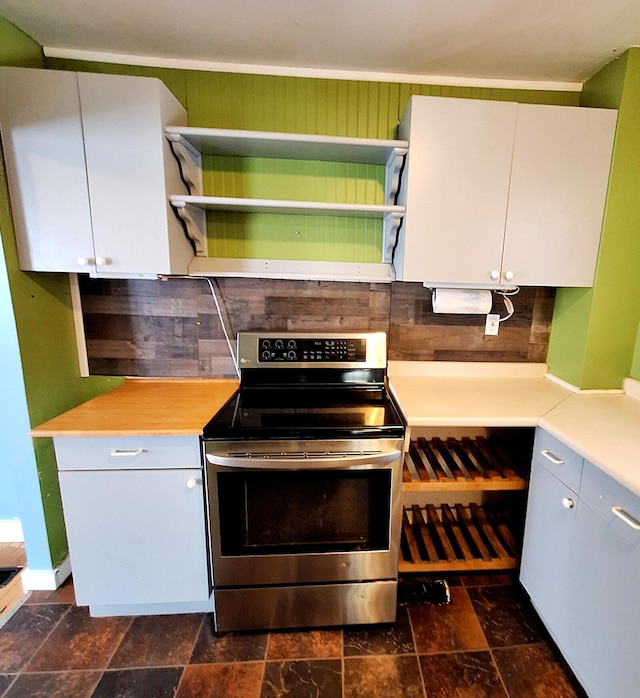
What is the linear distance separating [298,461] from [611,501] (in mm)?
990

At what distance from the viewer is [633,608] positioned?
1.02 m

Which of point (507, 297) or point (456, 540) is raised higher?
point (507, 297)

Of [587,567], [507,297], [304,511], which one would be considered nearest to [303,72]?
[507,297]

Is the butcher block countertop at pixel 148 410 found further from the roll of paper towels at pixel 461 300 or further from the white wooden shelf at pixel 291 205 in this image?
the roll of paper towels at pixel 461 300

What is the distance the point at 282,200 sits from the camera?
1.63 m

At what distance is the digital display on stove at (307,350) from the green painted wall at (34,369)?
38.0 inches

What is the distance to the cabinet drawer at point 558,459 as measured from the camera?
126 cm

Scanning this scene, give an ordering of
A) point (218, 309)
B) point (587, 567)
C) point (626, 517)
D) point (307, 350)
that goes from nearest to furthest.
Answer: point (626, 517), point (587, 567), point (307, 350), point (218, 309)

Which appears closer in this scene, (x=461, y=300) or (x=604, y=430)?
(x=604, y=430)

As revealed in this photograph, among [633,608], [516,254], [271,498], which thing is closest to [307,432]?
[271,498]

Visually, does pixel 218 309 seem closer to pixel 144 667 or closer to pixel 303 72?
pixel 303 72

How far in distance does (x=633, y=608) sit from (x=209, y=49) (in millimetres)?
2470

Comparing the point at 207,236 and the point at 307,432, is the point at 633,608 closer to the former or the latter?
the point at 307,432

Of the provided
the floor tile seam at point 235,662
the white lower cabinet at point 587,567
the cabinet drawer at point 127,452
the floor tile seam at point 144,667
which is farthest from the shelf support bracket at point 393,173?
the floor tile seam at point 144,667
